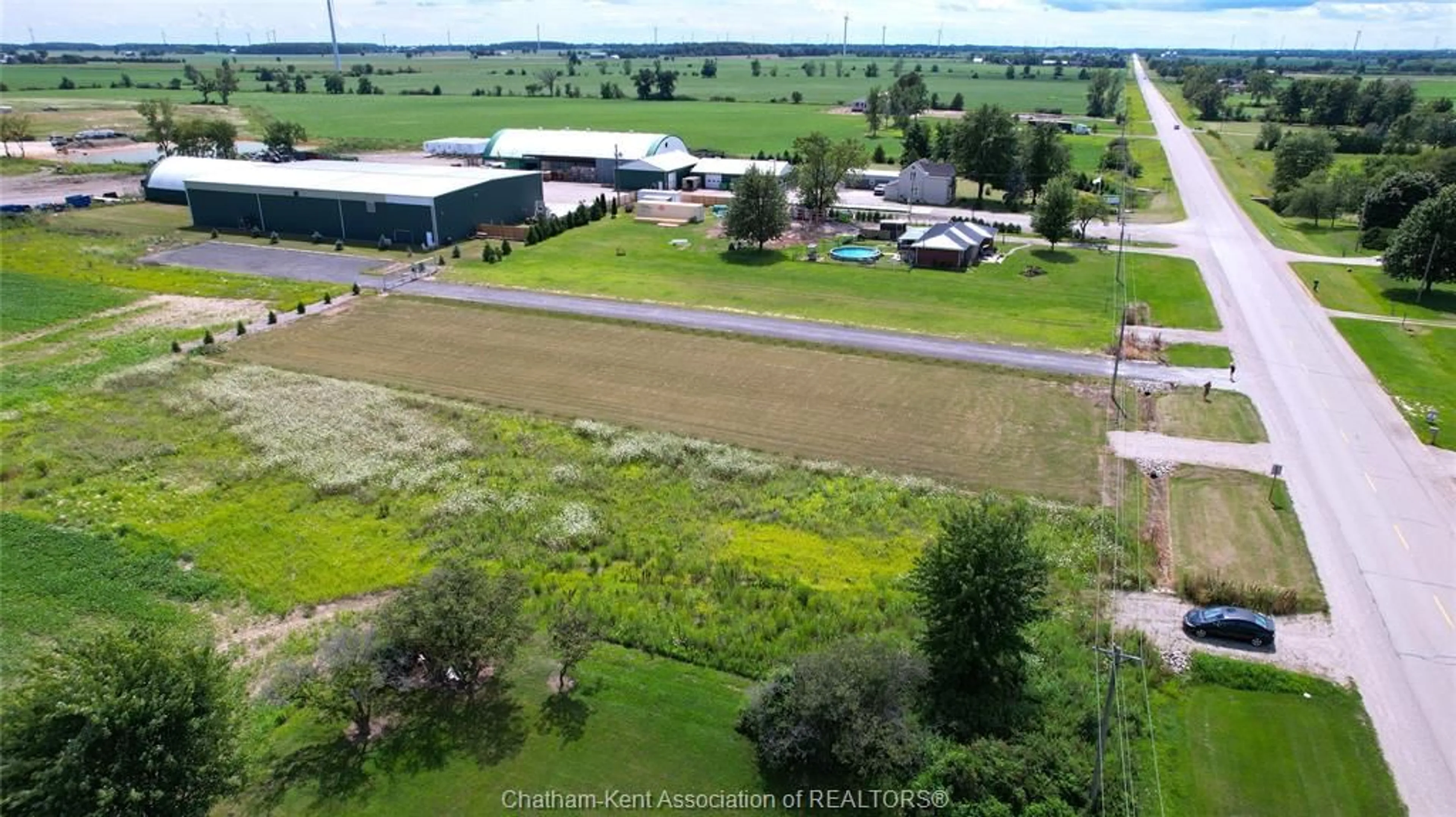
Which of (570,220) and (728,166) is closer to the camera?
(570,220)

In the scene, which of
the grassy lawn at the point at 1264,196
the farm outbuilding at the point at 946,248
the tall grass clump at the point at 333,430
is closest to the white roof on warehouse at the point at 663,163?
the farm outbuilding at the point at 946,248

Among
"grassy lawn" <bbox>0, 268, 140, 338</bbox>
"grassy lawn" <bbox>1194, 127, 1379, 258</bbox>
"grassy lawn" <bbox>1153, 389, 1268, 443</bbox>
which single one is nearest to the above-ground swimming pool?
"grassy lawn" <bbox>1153, 389, 1268, 443</bbox>

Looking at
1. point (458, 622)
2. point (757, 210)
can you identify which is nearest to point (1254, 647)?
point (458, 622)

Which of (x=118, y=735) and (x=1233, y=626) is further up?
(x=118, y=735)

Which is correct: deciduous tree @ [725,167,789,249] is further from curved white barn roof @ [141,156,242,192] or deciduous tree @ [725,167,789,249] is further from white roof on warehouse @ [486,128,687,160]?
curved white barn roof @ [141,156,242,192]

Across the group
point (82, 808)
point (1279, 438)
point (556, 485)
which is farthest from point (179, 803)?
point (1279, 438)

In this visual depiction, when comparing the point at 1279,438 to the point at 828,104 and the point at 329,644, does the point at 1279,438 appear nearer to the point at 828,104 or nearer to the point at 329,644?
the point at 329,644

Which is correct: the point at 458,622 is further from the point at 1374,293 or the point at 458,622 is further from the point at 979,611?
the point at 1374,293
